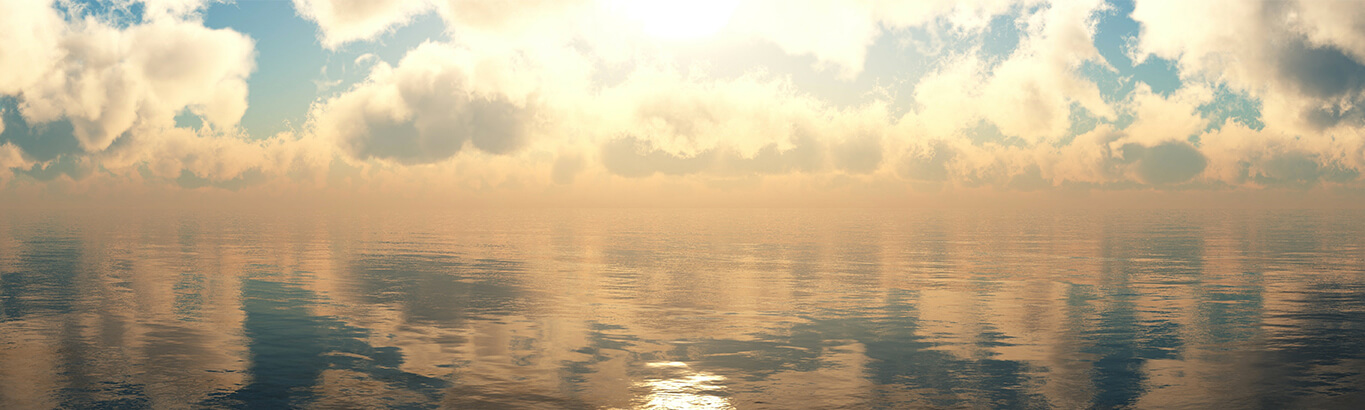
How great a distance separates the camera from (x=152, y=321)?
1310 inches

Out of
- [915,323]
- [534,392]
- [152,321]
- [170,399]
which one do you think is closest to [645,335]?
[534,392]

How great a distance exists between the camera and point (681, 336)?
100 ft

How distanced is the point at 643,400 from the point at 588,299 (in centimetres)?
2159

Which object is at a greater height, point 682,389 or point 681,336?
point 681,336

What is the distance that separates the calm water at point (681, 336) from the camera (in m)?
21.6

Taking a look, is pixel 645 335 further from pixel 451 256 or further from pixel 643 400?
pixel 451 256

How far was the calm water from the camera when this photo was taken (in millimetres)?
21641

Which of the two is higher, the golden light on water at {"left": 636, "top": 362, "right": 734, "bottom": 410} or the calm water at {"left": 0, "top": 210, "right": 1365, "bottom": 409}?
the calm water at {"left": 0, "top": 210, "right": 1365, "bottom": 409}

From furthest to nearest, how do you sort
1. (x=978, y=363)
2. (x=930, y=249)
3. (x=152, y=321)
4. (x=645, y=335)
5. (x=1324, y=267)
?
(x=930, y=249), (x=1324, y=267), (x=152, y=321), (x=645, y=335), (x=978, y=363)

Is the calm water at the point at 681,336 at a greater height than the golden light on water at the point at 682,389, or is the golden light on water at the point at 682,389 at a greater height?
the calm water at the point at 681,336

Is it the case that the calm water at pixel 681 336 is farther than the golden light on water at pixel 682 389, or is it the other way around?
the calm water at pixel 681 336

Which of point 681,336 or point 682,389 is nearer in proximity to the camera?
point 682,389

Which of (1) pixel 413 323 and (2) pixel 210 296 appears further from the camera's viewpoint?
(2) pixel 210 296

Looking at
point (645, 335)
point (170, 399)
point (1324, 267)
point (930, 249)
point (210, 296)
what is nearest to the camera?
point (170, 399)
